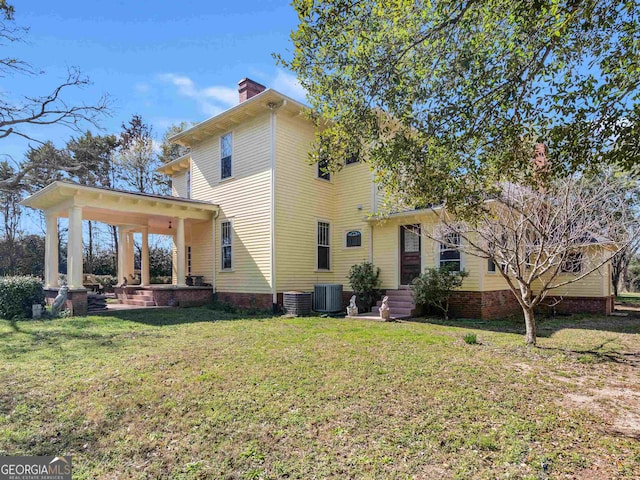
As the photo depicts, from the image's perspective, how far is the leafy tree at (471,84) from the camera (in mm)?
3904

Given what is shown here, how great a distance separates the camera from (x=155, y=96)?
17.0m

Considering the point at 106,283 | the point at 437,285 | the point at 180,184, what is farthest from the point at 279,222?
the point at 106,283

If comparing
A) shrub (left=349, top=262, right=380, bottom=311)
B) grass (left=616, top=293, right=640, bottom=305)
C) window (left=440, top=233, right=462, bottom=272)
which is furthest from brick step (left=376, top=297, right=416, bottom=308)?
grass (left=616, top=293, right=640, bottom=305)

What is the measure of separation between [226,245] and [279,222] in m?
2.70

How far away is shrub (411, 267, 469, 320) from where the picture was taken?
10.8 meters

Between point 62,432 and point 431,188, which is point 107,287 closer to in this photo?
point 62,432

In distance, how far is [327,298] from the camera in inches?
496

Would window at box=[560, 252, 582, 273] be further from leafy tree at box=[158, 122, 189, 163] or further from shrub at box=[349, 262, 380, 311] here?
leafy tree at box=[158, 122, 189, 163]

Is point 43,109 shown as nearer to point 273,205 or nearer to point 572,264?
point 273,205

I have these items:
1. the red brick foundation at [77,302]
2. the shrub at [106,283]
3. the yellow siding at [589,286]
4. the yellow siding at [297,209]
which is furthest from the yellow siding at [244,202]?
the yellow siding at [589,286]

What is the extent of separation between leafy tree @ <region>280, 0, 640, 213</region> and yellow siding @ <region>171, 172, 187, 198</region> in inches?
568

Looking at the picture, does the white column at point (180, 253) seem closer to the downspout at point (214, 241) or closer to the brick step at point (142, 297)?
the downspout at point (214, 241)

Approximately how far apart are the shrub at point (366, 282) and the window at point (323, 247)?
4.85 ft

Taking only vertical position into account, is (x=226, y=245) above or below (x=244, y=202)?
below
